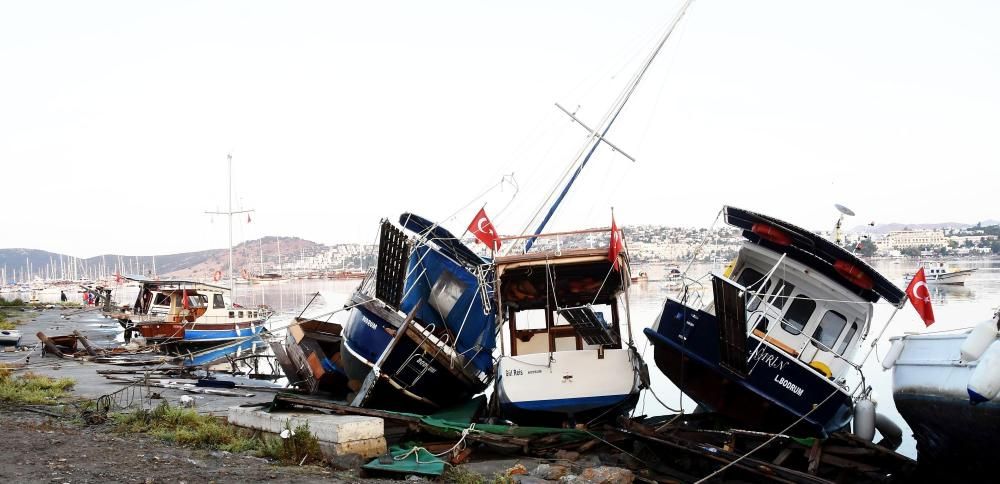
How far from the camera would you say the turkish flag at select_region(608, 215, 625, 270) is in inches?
548

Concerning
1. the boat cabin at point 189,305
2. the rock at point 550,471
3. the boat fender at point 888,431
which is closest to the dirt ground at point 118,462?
the rock at point 550,471

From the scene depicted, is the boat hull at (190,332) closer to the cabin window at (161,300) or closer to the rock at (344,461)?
the cabin window at (161,300)

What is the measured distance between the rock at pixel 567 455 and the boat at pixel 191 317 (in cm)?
2139

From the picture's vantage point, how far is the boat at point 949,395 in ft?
33.2

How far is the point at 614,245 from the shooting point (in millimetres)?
14125

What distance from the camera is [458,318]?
16281 mm

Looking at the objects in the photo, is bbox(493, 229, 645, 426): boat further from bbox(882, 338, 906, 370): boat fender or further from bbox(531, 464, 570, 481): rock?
bbox(882, 338, 906, 370): boat fender

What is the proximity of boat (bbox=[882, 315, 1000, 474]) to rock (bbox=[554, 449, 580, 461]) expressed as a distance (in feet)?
16.9

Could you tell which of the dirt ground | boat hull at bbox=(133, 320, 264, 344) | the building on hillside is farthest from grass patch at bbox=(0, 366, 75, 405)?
the building on hillside

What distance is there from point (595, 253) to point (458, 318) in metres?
3.21

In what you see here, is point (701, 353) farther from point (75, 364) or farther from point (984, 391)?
point (75, 364)

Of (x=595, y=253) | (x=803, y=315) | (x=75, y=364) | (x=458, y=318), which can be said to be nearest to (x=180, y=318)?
(x=75, y=364)

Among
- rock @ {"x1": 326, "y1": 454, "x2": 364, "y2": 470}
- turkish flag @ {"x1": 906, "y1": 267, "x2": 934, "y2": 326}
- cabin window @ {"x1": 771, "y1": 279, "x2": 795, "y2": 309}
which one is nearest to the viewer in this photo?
rock @ {"x1": 326, "y1": 454, "x2": 364, "y2": 470}

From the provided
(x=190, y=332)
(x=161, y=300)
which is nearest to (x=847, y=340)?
(x=190, y=332)
